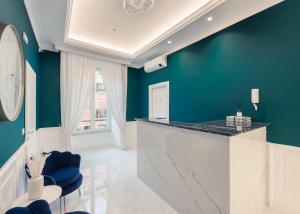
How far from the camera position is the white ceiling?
2.32 m

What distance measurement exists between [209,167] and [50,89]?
4.18 metres

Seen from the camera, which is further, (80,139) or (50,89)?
(80,139)

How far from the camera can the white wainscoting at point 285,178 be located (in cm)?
199

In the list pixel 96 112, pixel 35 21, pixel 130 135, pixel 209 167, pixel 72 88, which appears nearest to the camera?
pixel 209 167

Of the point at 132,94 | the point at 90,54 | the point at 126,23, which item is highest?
the point at 126,23

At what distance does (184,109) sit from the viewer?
12.2 ft

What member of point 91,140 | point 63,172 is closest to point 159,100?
point 91,140

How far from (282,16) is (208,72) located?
133cm

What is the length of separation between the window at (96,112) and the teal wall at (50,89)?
3.29 feet

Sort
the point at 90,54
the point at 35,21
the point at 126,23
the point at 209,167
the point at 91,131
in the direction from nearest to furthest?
the point at 209,167
the point at 35,21
the point at 126,23
the point at 90,54
the point at 91,131

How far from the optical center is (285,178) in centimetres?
208

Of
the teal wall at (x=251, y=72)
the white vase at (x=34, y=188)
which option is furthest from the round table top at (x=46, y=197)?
the teal wall at (x=251, y=72)

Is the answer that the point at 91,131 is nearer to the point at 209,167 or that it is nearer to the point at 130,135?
the point at 130,135

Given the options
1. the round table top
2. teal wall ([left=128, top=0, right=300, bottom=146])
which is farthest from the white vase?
teal wall ([left=128, top=0, right=300, bottom=146])
